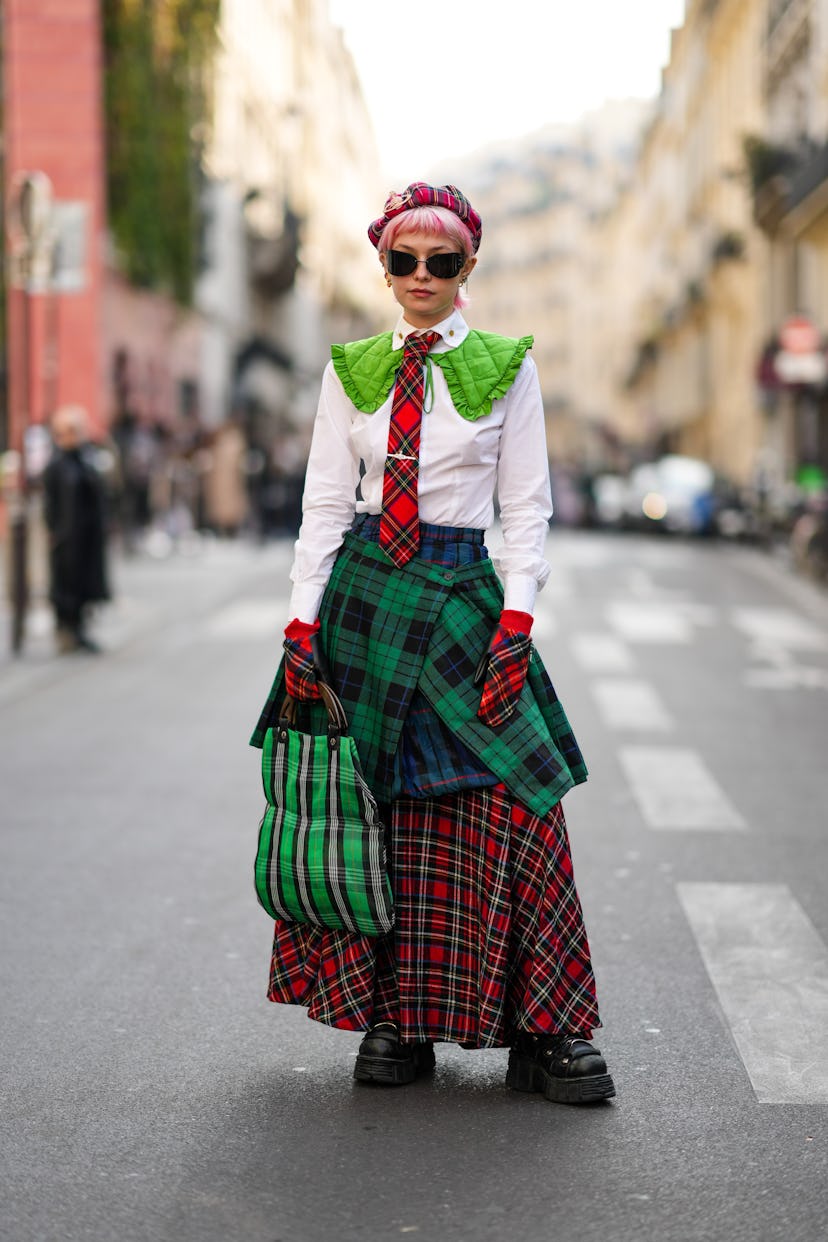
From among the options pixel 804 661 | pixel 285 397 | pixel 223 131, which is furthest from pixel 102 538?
pixel 285 397

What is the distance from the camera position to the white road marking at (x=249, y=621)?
1689 cm

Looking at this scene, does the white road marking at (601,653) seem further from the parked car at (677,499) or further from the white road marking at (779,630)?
the parked car at (677,499)

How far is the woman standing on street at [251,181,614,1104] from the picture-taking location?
4281 millimetres

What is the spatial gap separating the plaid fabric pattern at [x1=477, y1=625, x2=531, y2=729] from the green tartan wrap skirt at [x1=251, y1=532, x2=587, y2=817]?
0.11 feet

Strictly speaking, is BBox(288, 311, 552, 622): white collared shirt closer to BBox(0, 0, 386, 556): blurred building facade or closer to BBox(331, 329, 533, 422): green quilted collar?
BBox(331, 329, 533, 422): green quilted collar

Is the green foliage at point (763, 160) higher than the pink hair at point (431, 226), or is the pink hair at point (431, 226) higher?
the green foliage at point (763, 160)

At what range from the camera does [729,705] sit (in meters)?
12.2

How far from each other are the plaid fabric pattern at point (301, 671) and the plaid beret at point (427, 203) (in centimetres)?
86

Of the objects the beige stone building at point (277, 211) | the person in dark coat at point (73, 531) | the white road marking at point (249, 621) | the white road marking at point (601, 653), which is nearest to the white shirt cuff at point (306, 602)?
the white road marking at point (601, 653)

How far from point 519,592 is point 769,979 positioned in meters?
1.68

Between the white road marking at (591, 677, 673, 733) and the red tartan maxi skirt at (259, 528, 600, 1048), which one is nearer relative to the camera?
the red tartan maxi skirt at (259, 528, 600, 1048)

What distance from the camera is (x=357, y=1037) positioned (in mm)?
4855

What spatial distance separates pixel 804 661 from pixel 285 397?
156 ft

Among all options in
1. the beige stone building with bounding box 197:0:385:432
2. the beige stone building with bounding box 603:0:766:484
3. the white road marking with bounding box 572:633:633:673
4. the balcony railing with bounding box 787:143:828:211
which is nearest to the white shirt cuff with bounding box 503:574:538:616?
the white road marking with bounding box 572:633:633:673
